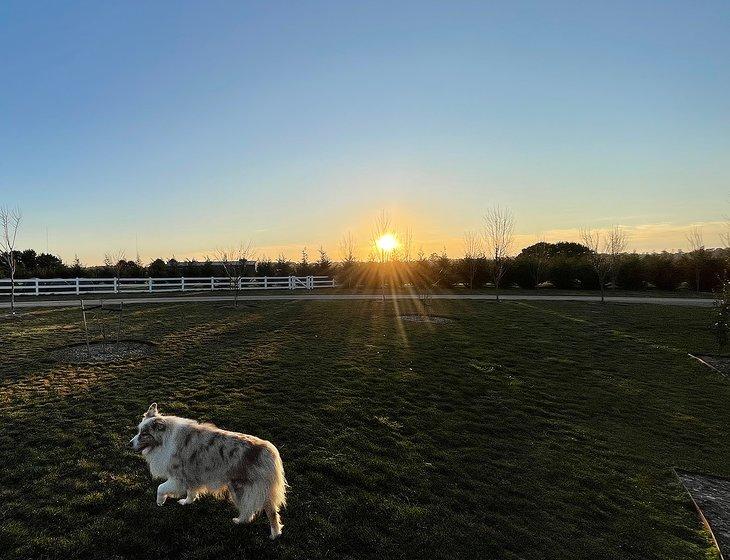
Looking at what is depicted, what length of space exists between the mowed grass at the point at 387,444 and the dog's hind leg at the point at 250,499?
0.24 metres

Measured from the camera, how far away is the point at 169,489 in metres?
3.89

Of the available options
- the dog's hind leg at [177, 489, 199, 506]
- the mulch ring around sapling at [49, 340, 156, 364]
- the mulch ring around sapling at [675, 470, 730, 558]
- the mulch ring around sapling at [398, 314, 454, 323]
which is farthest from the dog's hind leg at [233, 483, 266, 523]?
the mulch ring around sapling at [398, 314, 454, 323]

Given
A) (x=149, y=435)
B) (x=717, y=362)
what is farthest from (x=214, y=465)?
(x=717, y=362)

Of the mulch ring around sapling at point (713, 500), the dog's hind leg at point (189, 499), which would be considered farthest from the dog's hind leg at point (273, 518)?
the mulch ring around sapling at point (713, 500)

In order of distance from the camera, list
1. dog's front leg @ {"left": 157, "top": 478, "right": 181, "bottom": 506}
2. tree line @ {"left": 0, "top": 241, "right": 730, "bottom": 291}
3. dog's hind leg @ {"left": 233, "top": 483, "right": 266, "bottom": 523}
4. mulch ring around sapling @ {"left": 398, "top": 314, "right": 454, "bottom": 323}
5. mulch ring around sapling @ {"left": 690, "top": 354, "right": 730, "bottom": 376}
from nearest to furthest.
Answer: dog's hind leg @ {"left": 233, "top": 483, "right": 266, "bottom": 523}, dog's front leg @ {"left": 157, "top": 478, "right": 181, "bottom": 506}, mulch ring around sapling @ {"left": 690, "top": 354, "right": 730, "bottom": 376}, mulch ring around sapling @ {"left": 398, "top": 314, "right": 454, "bottom": 323}, tree line @ {"left": 0, "top": 241, "right": 730, "bottom": 291}

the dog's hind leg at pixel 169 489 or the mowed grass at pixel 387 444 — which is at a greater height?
the dog's hind leg at pixel 169 489

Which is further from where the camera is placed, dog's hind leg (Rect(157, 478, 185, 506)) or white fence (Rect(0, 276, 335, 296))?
white fence (Rect(0, 276, 335, 296))

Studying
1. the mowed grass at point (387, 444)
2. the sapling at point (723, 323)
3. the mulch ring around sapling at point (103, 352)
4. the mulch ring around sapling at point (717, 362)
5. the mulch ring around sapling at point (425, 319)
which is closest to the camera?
the mowed grass at point (387, 444)

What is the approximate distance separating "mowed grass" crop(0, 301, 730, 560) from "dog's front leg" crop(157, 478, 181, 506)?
0.37 ft

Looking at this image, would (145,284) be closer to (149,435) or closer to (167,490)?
(149,435)

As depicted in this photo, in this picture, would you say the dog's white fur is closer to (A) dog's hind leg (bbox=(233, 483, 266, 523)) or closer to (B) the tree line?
(A) dog's hind leg (bbox=(233, 483, 266, 523))

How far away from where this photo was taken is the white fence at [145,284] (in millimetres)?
25016

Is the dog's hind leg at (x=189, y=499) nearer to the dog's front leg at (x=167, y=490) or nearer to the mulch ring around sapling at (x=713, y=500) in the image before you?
the dog's front leg at (x=167, y=490)

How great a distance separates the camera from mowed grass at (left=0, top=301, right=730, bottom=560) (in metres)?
3.65
